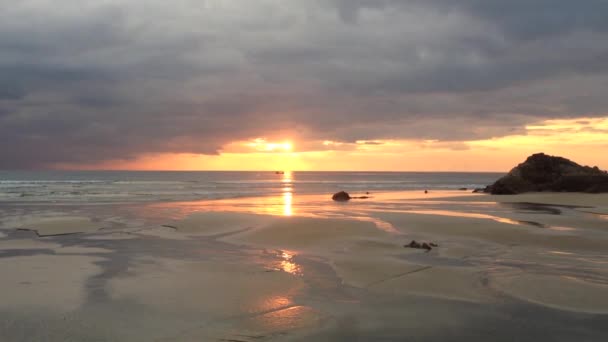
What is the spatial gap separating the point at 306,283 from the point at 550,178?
136ft

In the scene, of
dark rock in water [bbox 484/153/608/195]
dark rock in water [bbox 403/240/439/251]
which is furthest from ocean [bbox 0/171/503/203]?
dark rock in water [bbox 403/240/439/251]

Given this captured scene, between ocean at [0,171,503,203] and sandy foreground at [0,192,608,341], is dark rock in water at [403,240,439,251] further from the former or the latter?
ocean at [0,171,503,203]

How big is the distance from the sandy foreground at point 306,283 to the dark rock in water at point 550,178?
25.4 metres

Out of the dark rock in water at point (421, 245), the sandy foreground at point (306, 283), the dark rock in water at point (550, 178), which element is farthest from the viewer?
the dark rock in water at point (550, 178)

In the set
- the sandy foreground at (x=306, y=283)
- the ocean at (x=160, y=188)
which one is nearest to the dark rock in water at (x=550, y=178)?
the ocean at (x=160, y=188)

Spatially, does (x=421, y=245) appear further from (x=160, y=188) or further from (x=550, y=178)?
(x=160, y=188)

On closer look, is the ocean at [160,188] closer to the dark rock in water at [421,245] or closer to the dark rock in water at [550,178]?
the dark rock in water at [550,178]

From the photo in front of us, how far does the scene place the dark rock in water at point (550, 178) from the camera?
39.9 m

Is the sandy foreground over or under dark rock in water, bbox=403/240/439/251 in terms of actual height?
under

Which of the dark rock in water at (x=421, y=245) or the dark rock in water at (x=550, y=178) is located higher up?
the dark rock in water at (x=550, y=178)

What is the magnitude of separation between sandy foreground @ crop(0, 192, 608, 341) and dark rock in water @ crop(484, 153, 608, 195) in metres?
25.4

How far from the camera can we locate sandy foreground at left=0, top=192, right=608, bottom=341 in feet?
22.8

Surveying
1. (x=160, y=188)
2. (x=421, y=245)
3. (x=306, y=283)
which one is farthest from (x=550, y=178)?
(x=160, y=188)

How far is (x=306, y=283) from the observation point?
387 inches
